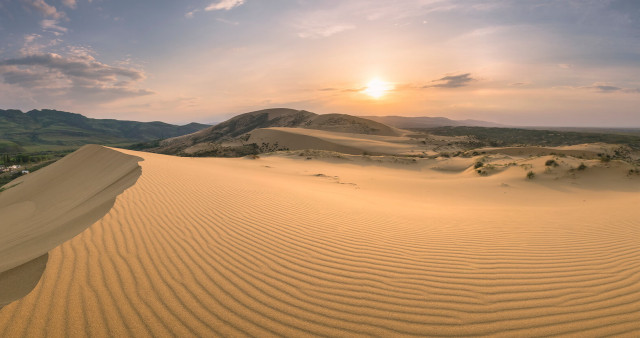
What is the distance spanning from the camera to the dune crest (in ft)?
11.2

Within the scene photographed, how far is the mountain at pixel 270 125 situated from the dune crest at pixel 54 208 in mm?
35241

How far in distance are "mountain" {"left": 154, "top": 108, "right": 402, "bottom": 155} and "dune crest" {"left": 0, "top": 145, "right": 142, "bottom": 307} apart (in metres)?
35.2

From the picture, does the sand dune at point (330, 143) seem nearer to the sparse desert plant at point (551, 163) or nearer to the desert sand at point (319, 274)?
the sparse desert plant at point (551, 163)

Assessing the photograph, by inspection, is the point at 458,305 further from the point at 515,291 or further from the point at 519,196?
the point at 519,196

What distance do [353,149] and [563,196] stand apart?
27873 millimetres

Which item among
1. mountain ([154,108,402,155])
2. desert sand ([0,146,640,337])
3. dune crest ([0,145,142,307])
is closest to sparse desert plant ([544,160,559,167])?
desert sand ([0,146,640,337])

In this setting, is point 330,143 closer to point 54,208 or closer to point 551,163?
point 551,163

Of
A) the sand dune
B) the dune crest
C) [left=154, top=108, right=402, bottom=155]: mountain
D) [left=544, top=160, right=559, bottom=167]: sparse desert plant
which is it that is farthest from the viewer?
[left=154, top=108, right=402, bottom=155]: mountain

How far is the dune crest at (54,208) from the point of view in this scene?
11.2 feet

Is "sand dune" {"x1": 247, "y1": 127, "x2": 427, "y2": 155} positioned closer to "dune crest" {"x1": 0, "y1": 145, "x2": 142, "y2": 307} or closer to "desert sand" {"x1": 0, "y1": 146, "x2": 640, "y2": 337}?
"dune crest" {"x1": 0, "y1": 145, "x2": 142, "y2": 307}

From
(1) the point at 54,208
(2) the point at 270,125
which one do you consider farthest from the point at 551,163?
(2) the point at 270,125

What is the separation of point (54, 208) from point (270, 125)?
263ft

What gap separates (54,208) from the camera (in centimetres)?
884

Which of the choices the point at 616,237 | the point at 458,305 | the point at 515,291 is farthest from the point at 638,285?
the point at 616,237
